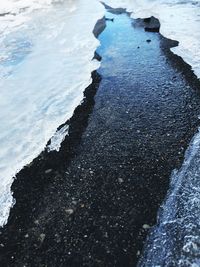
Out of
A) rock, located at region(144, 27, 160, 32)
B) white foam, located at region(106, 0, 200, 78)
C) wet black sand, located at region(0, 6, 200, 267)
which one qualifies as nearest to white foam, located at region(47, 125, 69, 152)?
wet black sand, located at region(0, 6, 200, 267)

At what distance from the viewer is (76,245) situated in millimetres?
3332

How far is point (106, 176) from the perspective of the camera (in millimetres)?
4227

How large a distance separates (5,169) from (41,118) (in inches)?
55.2

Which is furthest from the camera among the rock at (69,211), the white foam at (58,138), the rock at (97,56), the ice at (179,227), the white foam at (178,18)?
the rock at (97,56)

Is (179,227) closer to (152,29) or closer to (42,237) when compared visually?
(42,237)

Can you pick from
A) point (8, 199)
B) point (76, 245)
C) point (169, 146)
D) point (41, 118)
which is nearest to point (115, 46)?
point (41, 118)

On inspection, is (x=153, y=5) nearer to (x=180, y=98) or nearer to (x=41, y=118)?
(x=180, y=98)

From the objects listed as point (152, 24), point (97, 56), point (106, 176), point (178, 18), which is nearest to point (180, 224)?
point (106, 176)

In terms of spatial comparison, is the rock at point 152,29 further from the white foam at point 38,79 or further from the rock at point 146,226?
the rock at point 146,226

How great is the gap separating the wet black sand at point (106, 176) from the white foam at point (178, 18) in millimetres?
996

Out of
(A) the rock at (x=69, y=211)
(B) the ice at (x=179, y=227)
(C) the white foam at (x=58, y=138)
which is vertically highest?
(C) the white foam at (x=58, y=138)

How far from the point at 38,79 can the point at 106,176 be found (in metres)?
3.71

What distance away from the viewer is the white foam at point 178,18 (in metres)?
7.75

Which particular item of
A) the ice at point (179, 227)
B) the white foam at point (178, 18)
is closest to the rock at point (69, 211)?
the ice at point (179, 227)
